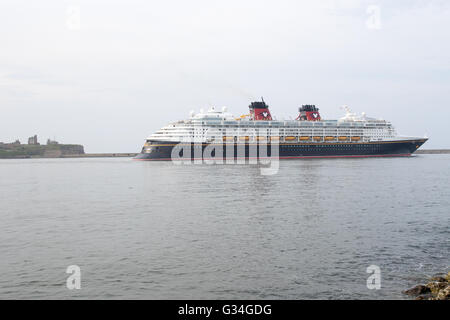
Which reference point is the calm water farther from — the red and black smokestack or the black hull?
the red and black smokestack

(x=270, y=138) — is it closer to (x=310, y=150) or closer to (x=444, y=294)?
(x=310, y=150)

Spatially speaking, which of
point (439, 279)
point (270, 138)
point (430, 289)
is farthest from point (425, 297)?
point (270, 138)

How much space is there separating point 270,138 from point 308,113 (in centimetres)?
1927

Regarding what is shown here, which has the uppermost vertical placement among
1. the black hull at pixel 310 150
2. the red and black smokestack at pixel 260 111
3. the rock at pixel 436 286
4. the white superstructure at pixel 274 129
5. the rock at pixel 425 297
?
the red and black smokestack at pixel 260 111

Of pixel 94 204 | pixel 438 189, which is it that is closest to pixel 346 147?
pixel 438 189

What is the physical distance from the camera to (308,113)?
116875mm

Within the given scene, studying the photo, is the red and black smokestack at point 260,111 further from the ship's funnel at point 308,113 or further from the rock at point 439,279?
the rock at point 439,279

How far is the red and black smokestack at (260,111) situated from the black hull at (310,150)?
11.1 metres

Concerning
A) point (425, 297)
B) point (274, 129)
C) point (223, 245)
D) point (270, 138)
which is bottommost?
point (425, 297)

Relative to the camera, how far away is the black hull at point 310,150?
93.4 metres

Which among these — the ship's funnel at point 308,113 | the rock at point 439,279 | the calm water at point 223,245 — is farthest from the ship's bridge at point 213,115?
the rock at point 439,279

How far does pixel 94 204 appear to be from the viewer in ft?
100

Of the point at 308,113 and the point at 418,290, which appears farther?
the point at 308,113

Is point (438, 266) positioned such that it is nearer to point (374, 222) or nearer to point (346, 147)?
point (374, 222)
